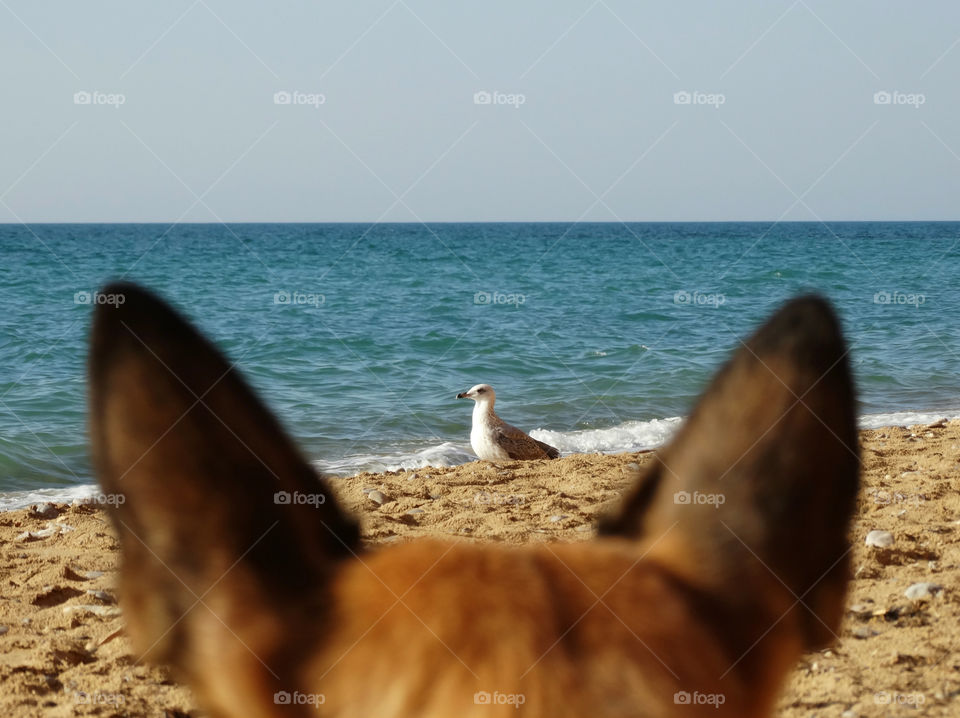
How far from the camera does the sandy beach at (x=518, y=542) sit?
13.3 ft

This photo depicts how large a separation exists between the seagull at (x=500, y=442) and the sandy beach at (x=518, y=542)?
0.27m

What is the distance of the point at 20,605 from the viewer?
5379 millimetres

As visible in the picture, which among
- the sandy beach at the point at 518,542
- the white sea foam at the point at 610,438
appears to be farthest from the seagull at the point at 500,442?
the white sea foam at the point at 610,438

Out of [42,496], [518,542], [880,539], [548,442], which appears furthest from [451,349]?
[880,539]

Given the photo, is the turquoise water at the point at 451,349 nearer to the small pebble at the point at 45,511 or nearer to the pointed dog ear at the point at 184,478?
the pointed dog ear at the point at 184,478

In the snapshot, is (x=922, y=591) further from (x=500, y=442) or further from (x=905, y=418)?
(x=905, y=418)

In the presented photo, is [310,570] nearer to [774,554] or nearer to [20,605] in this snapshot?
[774,554]

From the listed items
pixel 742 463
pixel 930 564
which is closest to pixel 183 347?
pixel 742 463

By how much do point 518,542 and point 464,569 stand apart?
5207mm

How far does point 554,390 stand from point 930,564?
951 cm

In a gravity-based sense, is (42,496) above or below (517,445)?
below

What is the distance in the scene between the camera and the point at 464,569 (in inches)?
34.5

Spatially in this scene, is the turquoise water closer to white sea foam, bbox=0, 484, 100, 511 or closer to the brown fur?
the brown fur

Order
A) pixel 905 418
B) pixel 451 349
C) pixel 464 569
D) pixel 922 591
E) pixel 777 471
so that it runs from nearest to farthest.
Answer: pixel 464 569, pixel 777 471, pixel 922 591, pixel 905 418, pixel 451 349
